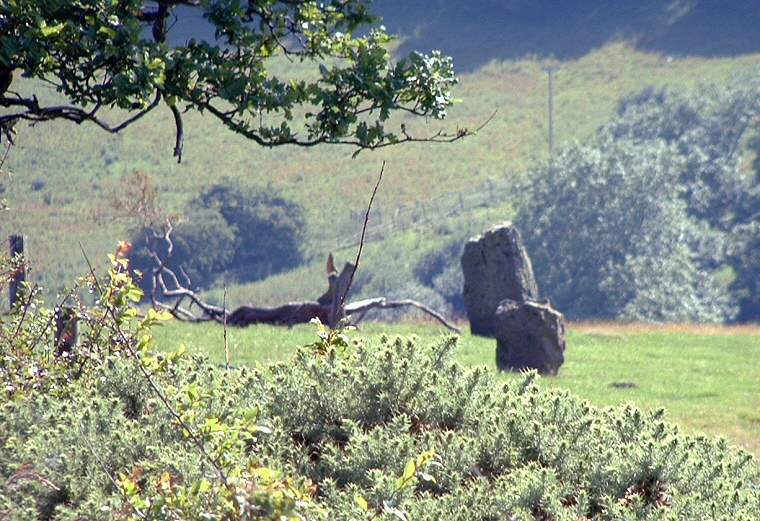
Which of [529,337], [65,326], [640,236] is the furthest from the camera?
[640,236]

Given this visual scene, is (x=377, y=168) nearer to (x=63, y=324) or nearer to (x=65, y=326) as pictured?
(x=63, y=324)

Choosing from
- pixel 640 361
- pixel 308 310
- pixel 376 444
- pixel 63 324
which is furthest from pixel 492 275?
pixel 376 444

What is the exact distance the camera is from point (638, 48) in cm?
11119

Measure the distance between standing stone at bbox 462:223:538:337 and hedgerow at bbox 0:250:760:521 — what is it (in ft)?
51.6

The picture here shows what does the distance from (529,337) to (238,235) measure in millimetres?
66251

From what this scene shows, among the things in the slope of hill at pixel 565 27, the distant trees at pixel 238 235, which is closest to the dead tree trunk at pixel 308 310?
the distant trees at pixel 238 235

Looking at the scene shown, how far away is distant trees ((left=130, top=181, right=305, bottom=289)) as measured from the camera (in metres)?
75.2

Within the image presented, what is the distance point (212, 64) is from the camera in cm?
748

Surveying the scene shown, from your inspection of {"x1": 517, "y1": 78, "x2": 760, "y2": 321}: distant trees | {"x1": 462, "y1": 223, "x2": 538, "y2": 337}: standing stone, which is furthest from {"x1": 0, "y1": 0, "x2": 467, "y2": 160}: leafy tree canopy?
{"x1": 517, "y1": 78, "x2": 760, "y2": 321}: distant trees

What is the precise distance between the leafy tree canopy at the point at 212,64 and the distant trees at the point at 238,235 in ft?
217

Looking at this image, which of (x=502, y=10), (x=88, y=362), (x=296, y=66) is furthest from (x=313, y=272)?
(x=88, y=362)

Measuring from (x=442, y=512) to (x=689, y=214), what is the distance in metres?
64.0

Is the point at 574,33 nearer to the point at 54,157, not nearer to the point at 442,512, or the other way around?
the point at 54,157

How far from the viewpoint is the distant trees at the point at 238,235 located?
75188mm
